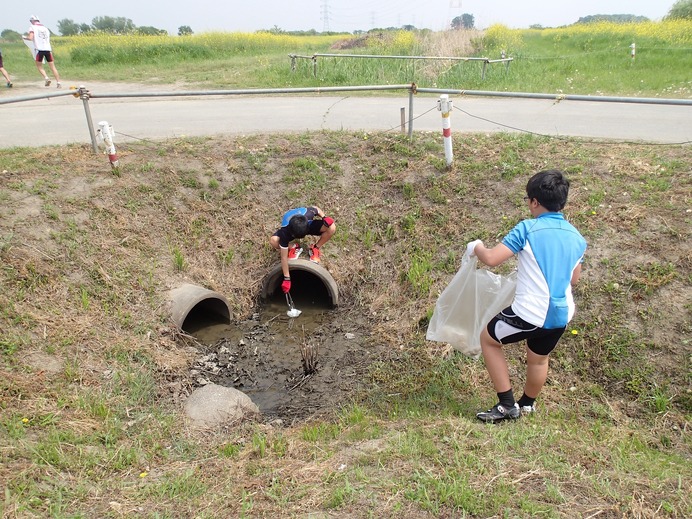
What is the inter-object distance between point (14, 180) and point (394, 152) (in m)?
5.00

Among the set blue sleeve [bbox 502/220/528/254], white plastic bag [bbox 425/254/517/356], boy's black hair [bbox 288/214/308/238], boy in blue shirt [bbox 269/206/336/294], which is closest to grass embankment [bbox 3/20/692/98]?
boy in blue shirt [bbox 269/206/336/294]

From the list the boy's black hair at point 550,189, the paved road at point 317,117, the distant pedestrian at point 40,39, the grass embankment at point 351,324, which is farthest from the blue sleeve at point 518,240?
the distant pedestrian at point 40,39

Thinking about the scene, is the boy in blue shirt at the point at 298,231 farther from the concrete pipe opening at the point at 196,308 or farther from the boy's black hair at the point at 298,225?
the concrete pipe opening at the point at 196,308

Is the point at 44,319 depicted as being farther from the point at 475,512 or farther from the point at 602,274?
the point at 602,274

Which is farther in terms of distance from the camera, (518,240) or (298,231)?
(298,231)

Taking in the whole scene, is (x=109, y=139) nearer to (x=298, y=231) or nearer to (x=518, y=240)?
(x=298, y=231)

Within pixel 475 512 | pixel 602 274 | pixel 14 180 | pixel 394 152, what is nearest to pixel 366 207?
pixel 394 152

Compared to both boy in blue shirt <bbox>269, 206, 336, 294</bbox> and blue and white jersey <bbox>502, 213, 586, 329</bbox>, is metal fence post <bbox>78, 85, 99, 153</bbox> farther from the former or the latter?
blue and white jersey <bbox>502, 213, 586, 329</bbox>

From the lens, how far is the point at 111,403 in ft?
13.8

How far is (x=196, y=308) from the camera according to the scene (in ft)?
22.1

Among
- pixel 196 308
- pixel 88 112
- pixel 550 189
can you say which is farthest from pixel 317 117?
pixel 550 189

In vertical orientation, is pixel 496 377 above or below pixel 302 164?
below

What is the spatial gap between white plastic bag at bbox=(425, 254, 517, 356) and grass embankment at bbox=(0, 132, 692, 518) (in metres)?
0.58

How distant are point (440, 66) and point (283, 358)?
1115cm
